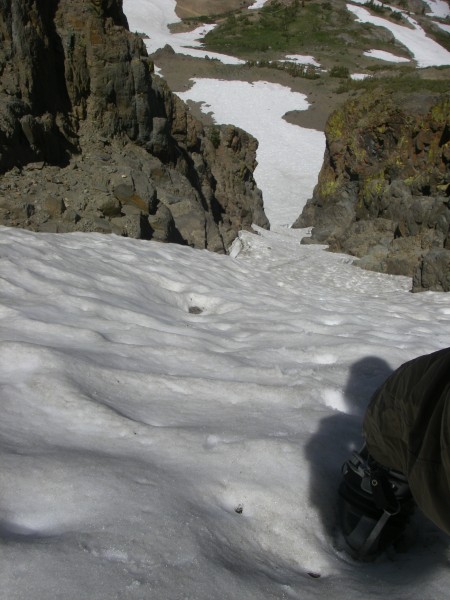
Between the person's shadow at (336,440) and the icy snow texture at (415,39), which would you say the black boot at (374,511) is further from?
the icy snow texture at (415,39)

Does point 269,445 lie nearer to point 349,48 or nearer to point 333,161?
point 333,161

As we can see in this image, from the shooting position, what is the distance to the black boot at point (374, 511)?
Answer: 166 centimetres

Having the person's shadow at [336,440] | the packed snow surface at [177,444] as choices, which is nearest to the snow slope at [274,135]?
the packed snow surface at [177,444]

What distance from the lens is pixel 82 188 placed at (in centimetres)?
Result: 835

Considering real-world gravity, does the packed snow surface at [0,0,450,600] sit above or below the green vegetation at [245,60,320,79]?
below

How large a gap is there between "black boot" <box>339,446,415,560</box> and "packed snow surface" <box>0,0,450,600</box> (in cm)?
6

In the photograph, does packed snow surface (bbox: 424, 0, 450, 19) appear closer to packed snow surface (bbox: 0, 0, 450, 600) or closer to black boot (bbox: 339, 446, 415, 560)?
packed snow surface (bbox: 0, 0, 450, 600)

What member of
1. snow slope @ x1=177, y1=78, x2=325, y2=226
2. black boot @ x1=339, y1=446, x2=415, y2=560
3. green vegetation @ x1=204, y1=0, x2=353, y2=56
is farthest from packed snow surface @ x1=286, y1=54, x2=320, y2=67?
black boot @ x1=339, y1=446, x2=415, y2=560

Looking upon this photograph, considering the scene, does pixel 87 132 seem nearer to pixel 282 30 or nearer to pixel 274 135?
pixel 274 135

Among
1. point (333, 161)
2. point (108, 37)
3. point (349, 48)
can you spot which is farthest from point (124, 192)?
point (349, 48)

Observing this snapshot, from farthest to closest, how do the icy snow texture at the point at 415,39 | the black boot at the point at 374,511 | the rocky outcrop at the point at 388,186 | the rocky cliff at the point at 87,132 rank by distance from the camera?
the icy snow texture at the point at 415,39 < the rocky outcrop at the point at 388,186 < the rocky cliff at the point at 87,132 < the black boot at the point at 374,511

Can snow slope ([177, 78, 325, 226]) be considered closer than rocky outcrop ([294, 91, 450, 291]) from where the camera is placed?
No

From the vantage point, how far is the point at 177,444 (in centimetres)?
206

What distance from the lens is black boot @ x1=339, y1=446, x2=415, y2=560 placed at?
1.66 metres
